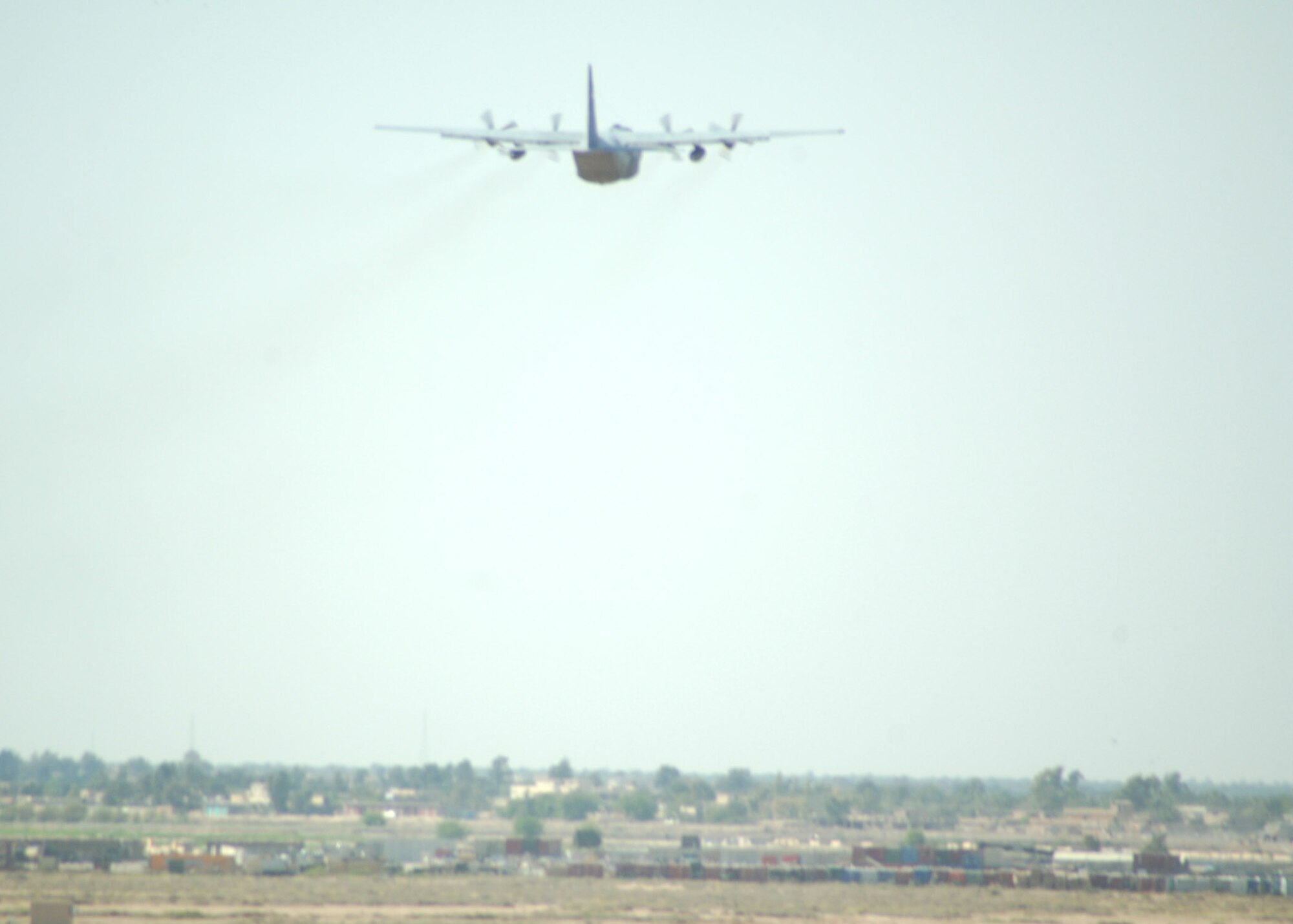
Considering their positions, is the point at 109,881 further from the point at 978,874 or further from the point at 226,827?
the point at 226,827

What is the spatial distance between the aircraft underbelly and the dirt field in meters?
45.2

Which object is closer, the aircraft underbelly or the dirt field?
the aircraft underbelly

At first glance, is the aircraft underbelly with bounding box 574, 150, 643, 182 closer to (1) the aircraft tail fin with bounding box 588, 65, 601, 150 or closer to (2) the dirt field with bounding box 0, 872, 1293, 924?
(1) the aircraft tail fin with bounding box 588, 65, 601, 150

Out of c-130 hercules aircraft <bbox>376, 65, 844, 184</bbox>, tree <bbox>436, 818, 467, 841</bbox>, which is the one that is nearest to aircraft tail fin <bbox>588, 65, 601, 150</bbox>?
c-130 hercules aircraft <bbox>376, 65, 844, 184</bbox>

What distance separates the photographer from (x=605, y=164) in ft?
203

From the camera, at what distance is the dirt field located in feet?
284

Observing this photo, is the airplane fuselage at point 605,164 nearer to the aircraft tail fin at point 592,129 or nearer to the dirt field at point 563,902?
the aircraft tail fin at point 592,129

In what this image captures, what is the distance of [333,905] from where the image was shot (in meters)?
92.7

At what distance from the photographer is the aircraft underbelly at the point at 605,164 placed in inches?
2426

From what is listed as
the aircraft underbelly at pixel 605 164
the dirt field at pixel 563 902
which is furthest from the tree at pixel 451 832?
the aircraft underbelly at pixel 605 164

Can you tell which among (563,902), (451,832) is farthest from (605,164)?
(451,832)

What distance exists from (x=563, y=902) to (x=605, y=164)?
5573 cm

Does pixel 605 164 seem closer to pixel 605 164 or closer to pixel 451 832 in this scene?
pixel 605 164

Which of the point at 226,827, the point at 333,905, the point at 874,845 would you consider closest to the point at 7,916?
the point at 333,905
